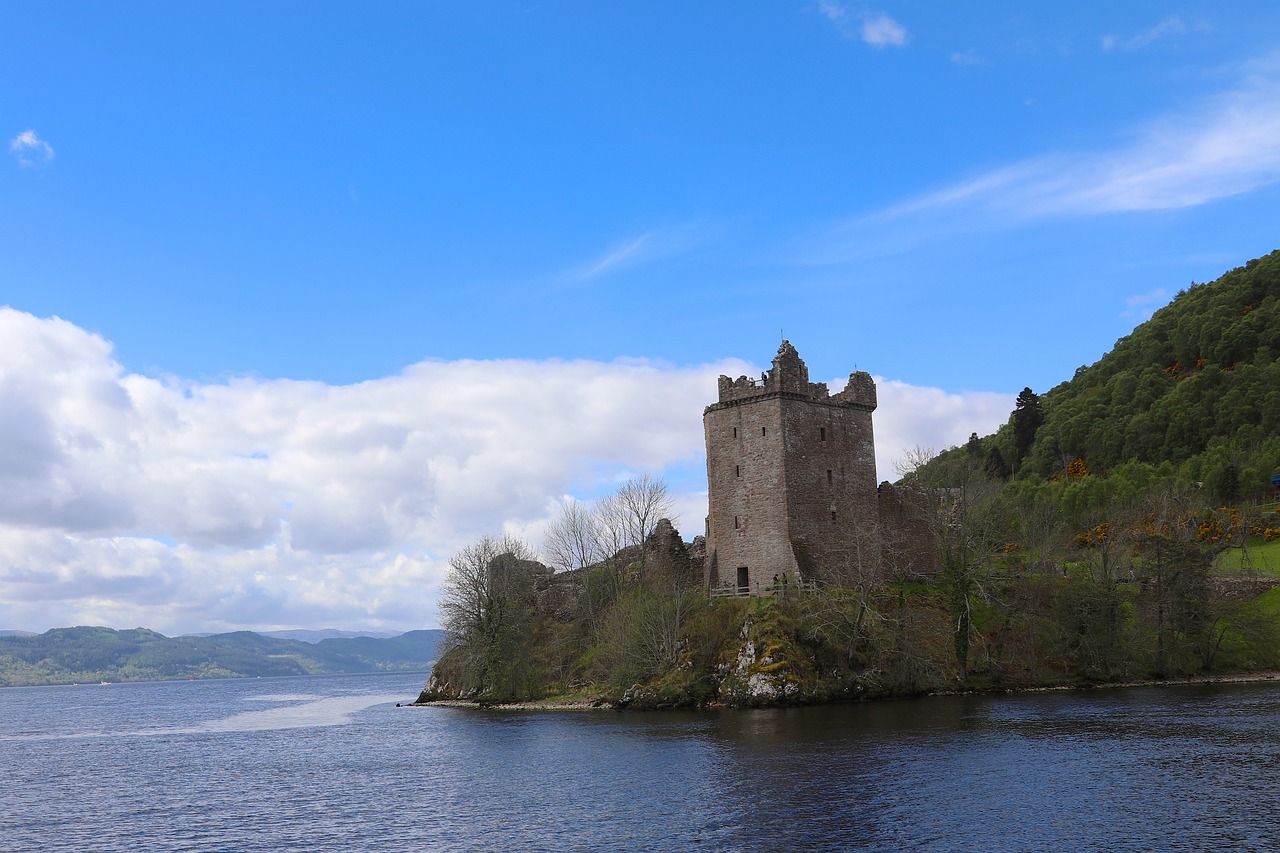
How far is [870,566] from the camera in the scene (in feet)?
193

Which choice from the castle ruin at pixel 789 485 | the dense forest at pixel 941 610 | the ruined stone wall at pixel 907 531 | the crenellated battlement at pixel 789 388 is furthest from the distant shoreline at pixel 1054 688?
the crenellated battlement at pixel 789 388

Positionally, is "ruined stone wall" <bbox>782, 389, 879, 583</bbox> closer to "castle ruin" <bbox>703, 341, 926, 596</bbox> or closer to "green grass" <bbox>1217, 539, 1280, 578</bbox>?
"castle ruin" <bbox>703, 341, 926, 596</bbox>

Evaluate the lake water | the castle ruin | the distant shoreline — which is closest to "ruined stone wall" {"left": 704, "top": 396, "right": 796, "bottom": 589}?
the castle ruin

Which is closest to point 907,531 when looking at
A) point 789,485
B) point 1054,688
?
point 789,485

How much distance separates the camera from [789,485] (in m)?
60.2

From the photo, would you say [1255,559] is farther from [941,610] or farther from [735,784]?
[735,784]

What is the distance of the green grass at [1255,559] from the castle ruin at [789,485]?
28.4m

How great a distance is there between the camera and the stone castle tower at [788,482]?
59906mm

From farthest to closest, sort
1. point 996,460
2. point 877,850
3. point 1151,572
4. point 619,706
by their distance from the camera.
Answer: point 996,460 < point 1151,572 < point 619,706 < point 877,850

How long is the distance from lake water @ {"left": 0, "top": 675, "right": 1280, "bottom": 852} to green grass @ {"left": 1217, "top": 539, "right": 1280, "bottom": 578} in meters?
23.6

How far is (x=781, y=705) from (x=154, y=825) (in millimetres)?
30496

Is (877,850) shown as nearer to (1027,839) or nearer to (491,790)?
(1027,839)

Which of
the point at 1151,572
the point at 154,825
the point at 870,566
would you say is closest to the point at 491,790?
the point at 154,825

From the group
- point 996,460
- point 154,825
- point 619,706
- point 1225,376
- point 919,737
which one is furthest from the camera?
point 996,460
